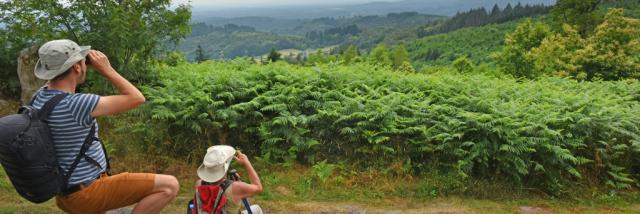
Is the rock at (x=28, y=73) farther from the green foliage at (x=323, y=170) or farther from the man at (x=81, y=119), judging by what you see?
the man at (x=81, y=119)

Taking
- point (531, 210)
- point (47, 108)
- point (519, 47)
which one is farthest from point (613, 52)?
point (47, 108)

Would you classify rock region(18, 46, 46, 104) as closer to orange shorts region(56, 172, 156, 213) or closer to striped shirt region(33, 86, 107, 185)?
orange shorts region(56, 172, 156, 213)

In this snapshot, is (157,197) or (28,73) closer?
(157,197)

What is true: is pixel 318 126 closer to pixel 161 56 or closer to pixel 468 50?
pixel 161 56

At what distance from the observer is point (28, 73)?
398 inches

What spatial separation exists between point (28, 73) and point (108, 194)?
24.4 ft

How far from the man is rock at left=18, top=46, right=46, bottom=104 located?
7011 millimetres

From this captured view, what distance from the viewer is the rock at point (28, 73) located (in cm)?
1000

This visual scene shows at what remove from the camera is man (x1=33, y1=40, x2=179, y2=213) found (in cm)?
376

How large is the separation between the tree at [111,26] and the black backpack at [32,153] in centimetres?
591

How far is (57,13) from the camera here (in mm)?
9688

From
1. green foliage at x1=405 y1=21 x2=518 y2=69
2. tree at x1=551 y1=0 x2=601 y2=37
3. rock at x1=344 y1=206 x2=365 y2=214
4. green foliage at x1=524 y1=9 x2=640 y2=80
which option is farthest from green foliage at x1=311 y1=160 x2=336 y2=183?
green foliage at x1=405 y1=21 x2=518 y2=69

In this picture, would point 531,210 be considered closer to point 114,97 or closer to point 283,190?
point 283,190

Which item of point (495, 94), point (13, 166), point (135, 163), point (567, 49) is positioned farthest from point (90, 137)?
point (567, 49)
